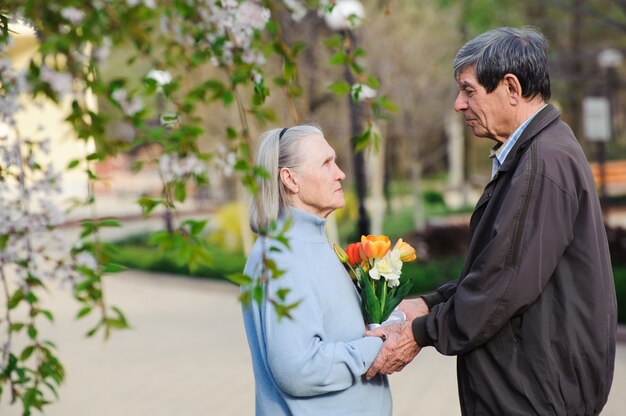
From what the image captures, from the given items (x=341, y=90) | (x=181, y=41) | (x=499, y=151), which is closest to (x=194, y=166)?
(x=341, y=90)

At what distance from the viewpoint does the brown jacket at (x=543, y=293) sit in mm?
2828

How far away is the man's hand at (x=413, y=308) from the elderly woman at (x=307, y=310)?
0.94 feet

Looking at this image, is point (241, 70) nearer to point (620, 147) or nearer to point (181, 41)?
point (181, 41)

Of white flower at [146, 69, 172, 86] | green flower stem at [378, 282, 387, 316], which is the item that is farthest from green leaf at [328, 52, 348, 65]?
green flower stem at [378, 282, 387, 316]

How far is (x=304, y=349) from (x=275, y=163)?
22.9 inches

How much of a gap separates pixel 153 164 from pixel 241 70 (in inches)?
21.4

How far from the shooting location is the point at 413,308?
11.1 ft

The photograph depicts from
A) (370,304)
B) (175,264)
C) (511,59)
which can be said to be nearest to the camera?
(511,59)

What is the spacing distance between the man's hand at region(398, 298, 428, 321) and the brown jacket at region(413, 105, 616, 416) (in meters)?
0.40

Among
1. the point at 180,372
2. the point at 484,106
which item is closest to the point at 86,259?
the point at 484,106

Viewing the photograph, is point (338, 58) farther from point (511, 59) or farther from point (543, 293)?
point (543, 293)

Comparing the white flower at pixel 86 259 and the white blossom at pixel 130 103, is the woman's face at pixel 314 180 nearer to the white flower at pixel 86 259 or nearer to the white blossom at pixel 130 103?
the white blossom at pixel 130 103

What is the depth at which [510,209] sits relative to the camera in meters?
2.86

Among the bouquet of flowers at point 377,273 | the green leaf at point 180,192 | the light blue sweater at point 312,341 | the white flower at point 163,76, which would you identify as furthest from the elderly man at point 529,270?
the white flower at point 163,76
